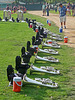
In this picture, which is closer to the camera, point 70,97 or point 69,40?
point 70,97

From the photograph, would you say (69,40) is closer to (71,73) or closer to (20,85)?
(71,73)

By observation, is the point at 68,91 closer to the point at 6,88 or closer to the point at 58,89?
the point at 58,89

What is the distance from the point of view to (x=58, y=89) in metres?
9.84

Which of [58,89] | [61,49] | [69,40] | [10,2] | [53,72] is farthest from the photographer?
[10,2]

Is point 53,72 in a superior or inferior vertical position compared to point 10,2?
superior

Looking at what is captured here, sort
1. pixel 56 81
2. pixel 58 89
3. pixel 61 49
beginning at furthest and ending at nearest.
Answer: pixel 61 49 < pixel 56 81 < pixel 58 89

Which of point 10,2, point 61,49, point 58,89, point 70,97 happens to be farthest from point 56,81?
point 10,2

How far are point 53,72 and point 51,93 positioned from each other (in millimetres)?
2132

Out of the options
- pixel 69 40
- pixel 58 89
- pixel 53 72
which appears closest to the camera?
pixel 58 89

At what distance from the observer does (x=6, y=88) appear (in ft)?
32.3

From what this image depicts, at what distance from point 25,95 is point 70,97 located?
1319 millimetres

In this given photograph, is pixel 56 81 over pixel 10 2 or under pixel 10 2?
over

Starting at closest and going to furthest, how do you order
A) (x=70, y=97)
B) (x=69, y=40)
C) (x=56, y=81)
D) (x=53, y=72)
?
(x=70, y=97), (x=56, y=81), (x=53, y=72), (x=69, y=40)

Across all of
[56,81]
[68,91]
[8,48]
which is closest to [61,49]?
[8,48]
